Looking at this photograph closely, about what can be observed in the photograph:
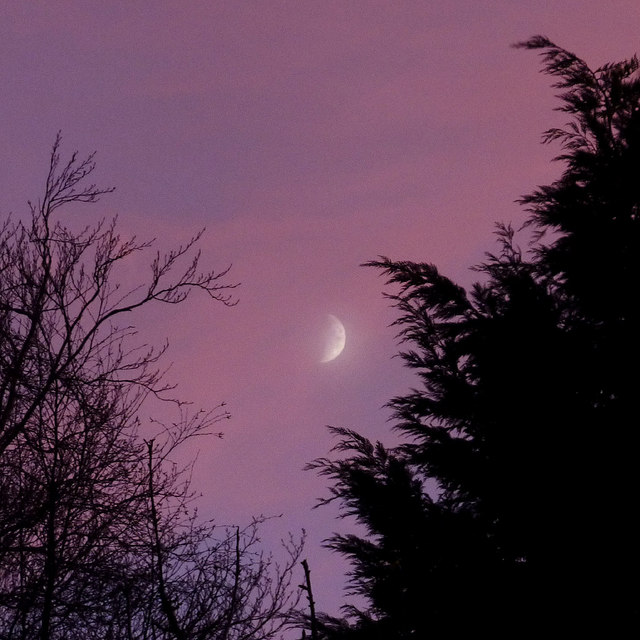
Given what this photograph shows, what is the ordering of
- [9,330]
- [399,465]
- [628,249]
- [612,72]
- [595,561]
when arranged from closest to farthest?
[595,561] < [628,249] < [399,465] < [612,72] < [9,330]

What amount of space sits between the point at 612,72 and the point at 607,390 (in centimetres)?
250

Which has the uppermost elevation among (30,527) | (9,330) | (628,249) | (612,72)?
(9,330)

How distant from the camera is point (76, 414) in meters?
8.53

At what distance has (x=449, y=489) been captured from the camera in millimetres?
4160

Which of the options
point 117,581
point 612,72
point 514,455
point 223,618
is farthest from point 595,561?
point 223,618

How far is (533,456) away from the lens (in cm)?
361

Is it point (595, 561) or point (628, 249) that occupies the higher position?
point (628, 249)

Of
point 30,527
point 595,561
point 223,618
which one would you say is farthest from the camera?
point 223,618

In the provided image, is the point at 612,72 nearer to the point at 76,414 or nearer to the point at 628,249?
the point at 628,249

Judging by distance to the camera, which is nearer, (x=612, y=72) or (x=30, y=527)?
(x=612, y=72)

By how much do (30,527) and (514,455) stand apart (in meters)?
6.06

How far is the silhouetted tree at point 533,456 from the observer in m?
3.40

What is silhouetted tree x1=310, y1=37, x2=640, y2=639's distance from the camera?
3402 mm

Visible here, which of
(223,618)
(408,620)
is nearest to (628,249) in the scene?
(408,620)
